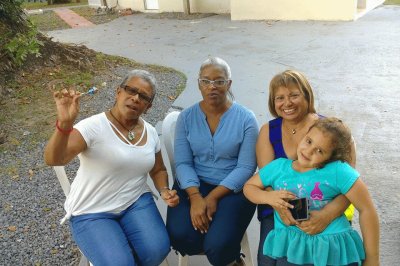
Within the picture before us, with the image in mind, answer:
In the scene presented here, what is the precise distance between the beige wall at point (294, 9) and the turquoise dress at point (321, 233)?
33.0ft

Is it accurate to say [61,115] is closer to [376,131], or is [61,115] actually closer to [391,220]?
[391,220]

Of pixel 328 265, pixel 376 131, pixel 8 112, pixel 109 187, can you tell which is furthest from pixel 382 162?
pixel 8 112

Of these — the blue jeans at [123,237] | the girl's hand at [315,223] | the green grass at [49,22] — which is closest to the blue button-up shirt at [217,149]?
the blue jeans at [123,237]

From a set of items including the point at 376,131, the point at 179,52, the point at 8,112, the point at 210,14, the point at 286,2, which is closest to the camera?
the point at 376,131

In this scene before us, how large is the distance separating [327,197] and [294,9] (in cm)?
1072

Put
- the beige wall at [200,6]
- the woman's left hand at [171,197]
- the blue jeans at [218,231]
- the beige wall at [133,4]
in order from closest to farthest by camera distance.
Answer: the blue jeans at [218,231]
the woman's left hand at [171,197]
the beige wall at [200,6]
the beige wall at [133,4]

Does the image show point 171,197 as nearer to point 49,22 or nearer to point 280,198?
point 280,198

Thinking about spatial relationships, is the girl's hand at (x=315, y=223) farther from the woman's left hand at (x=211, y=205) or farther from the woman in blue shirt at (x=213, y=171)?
the woman's left hand at (x=211, y=205)

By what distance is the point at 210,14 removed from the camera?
1446 centimetres

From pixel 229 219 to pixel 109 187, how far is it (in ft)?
2.40

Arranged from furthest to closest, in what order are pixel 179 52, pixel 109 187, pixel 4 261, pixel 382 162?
pixel 179 52 < pixel 382 162 < pixel 4 261 < pixel 109 187

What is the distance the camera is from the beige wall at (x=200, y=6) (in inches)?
567

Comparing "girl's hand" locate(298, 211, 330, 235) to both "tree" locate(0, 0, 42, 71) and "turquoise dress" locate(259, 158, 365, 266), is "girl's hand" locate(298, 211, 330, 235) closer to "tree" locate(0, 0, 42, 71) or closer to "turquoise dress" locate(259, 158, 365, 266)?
"turquoise dress" locate(259, 158, 365, 266)

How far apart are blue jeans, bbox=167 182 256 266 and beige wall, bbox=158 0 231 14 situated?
12.6 metres
